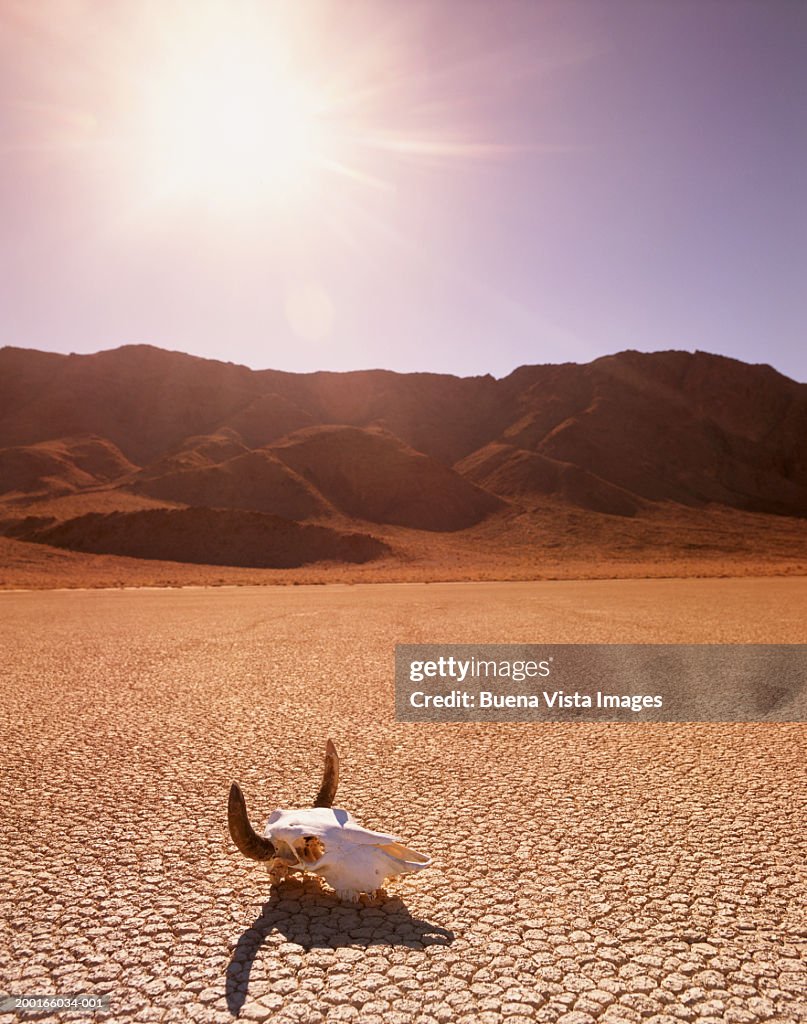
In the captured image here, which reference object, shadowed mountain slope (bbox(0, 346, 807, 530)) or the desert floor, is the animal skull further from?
shadowed mountain slope (bbox(0, 346, 807, 530))

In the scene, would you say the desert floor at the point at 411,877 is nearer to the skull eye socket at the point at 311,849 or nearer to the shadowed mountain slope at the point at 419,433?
the skull eye socket at the point at 311,849

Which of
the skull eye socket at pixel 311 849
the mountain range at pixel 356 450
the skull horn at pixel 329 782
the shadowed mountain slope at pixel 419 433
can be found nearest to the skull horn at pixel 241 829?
the skull eye socket at pixel 311 849

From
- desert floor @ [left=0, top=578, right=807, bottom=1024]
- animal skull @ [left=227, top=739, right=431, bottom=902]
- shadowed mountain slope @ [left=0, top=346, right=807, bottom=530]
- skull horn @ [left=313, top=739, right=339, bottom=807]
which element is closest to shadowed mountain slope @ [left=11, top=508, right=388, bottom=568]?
shadowed mountain slope @ [left=0, top=346, right=807, bottom=530]

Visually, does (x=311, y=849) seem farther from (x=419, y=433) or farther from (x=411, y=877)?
(x=419, y=433)

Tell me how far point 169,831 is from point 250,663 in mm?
7292

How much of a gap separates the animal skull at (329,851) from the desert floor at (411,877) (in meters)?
0.17

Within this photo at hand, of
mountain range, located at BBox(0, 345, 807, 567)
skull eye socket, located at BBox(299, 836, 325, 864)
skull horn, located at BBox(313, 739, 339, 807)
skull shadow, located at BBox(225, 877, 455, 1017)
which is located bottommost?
skull shadow, located at BBox(225, 877, 455, 1017)

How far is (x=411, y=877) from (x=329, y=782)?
2.67 ft

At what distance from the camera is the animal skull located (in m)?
4.08

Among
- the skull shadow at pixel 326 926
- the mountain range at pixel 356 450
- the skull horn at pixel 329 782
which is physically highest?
the mountain range at pixel 356 450

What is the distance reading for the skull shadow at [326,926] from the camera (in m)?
3.66

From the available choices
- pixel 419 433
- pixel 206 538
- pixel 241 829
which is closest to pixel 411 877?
pixel 241 829

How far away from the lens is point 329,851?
4.20 meters

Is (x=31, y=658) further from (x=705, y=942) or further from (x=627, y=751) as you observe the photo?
(x=705, y=942)
